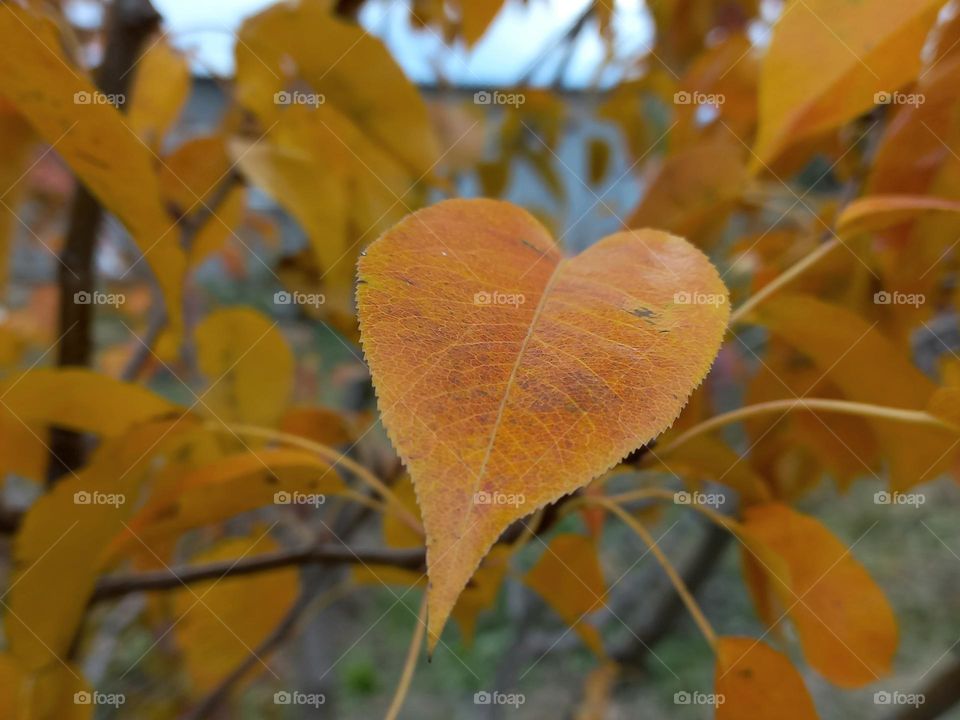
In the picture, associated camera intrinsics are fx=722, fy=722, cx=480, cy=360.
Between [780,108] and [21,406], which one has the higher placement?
[780,108]

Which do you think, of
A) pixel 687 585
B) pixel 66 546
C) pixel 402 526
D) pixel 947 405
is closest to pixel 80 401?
pixel 66 546

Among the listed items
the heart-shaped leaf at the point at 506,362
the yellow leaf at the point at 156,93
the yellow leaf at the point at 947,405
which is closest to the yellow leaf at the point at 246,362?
the yellow leaf at the point at 156,93

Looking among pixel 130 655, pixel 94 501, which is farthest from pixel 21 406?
pixel 130 655

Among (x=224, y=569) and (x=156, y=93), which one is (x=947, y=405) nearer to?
(x=224, y=569)

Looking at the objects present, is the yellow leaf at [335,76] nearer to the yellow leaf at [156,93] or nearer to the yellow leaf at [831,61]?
the yellow leaf at [156,93]

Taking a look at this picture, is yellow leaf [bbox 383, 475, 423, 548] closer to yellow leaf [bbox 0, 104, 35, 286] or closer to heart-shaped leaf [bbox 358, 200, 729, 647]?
heart-shaped leaf [bbox 358, 200, 729, 647]

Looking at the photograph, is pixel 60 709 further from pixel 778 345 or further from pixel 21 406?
pixel 778 345

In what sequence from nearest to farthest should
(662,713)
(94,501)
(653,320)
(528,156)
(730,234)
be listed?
(653,320)
(94,501)
(528,156)
(730,234)
(662,713)
